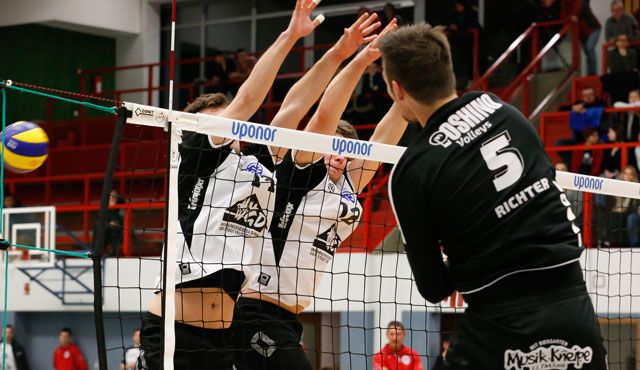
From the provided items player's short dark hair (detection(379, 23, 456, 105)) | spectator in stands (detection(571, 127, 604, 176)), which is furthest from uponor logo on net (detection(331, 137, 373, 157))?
spectator in stands (detection(571, 127, 604, 176))

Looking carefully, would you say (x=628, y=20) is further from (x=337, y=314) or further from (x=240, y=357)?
(x=240, y=357)

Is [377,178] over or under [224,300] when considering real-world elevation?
over

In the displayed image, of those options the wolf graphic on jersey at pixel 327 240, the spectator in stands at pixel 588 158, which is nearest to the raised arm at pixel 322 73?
the wolf graphic on jersey at pixel 327 240

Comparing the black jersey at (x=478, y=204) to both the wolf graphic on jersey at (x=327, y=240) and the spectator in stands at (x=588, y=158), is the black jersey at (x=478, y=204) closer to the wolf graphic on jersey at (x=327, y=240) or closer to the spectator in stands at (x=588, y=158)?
the wolf graphic on jersey at (x=327, y=240)

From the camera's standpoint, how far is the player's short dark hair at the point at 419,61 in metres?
3.10

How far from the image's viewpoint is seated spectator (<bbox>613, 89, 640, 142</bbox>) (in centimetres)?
1273

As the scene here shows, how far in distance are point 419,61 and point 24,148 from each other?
13.4 feet

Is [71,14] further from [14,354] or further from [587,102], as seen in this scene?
[587,102]

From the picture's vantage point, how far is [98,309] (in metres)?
4.18

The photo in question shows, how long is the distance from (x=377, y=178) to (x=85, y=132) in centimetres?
714

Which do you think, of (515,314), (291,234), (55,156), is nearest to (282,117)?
(291,234)

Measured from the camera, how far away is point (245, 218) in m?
4.71

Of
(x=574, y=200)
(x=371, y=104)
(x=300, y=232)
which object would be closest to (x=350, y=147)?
(x=300, y=232)

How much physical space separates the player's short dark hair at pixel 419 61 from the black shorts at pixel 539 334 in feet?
2.23
